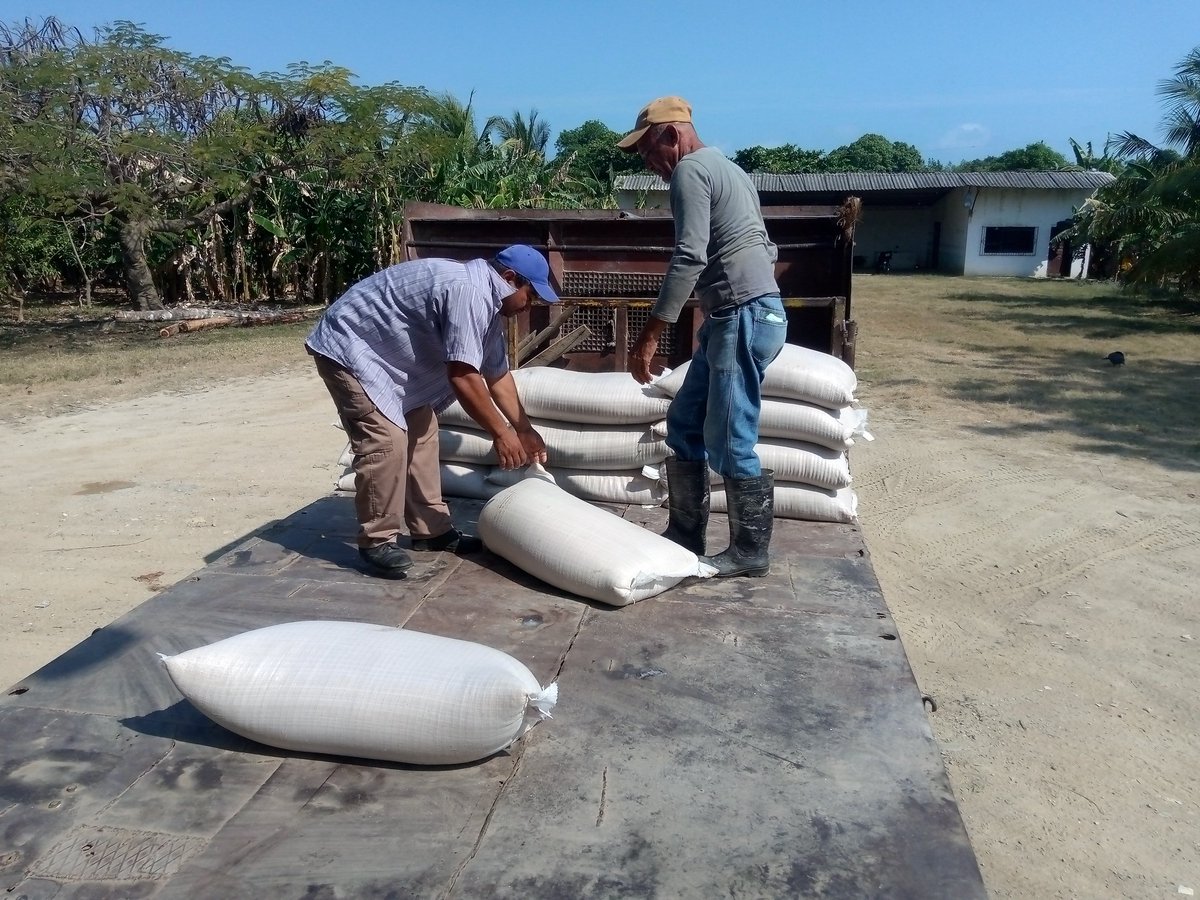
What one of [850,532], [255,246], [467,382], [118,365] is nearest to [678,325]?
[850,532]

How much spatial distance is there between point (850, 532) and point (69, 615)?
3433 millimetres

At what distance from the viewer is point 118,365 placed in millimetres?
10906

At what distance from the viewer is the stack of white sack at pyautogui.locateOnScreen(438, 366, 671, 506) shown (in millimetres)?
4227

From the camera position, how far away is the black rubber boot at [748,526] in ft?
11.2

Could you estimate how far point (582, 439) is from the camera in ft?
14.2

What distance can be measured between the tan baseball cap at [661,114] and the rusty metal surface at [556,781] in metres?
1.64

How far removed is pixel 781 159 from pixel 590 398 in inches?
1947

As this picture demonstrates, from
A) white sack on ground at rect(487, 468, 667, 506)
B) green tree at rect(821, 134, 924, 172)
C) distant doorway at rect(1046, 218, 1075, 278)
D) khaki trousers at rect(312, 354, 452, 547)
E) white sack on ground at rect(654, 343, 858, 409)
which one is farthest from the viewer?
green tree at rect(821, 134, 924, 172)

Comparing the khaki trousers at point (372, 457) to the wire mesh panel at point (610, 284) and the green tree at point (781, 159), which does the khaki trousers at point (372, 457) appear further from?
the green tree at point (781, 159)

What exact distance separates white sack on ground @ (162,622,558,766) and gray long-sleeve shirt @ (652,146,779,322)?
1.52 metres

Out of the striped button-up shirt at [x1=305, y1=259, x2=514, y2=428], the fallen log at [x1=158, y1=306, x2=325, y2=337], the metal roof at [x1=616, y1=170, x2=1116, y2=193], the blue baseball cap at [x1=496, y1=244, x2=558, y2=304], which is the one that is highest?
the metal roof at [x1=616, y1=170, x2=1116, y2=193]

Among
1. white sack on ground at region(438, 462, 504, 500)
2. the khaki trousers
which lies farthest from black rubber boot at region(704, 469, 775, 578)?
white sack on ground at region(438, 462, 504, 500)

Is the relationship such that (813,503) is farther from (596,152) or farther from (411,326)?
(596,152)

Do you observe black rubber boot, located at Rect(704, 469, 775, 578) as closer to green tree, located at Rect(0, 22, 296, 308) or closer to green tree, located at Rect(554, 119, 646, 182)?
A: green tree, located at Rect(0, 22, 296, 308)
